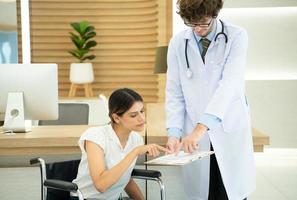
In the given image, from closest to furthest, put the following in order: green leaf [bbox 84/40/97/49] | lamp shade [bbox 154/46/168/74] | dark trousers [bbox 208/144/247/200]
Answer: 1. dark trousers [bbox 208/144/247/200]
2. lamp shade [bbox 154/46/168/74]
3. green leaf [bbox 84/40/97/49]

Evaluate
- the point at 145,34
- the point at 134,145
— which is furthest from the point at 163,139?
the point at 145,34

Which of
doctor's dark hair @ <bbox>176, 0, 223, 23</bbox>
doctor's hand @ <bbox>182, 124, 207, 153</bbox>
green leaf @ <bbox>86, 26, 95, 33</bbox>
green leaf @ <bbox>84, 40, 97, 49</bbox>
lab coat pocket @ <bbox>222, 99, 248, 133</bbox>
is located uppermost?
green leaf @ <bbox>86, 26, 95, 33</bbox>

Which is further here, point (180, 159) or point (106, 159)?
point (106, 159)

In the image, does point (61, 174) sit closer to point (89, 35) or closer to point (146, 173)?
point (146, 173)

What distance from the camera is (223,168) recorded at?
194 cm

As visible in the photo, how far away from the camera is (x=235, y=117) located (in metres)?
1.92

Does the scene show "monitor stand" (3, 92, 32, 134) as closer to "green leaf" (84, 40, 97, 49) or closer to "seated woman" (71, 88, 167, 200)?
"seated woman" (71, 88, 167, 200)

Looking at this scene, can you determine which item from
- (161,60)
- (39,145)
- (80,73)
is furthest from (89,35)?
(39,145)

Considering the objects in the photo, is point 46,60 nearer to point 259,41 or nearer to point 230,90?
point 259,41

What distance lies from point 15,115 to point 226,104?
1.59m

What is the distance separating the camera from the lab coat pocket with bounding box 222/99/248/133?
1.92 m

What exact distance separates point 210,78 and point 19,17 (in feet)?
18.9

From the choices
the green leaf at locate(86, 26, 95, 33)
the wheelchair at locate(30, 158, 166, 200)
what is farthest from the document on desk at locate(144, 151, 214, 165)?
the green leaf at locate(86, 26, 95, 33)

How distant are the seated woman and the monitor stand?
814 mm
